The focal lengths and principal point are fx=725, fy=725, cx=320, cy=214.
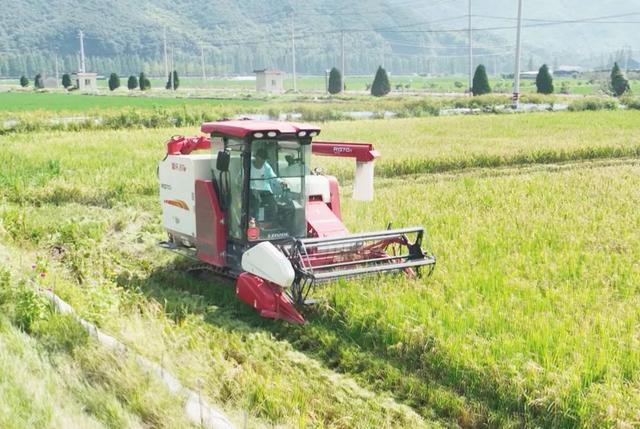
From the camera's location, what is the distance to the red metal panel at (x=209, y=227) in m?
8.35

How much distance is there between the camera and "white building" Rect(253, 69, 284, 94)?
68312 millimetres

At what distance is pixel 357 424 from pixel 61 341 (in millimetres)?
2686

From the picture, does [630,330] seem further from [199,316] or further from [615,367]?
[199,316]

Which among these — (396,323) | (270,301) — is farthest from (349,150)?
(396,323)

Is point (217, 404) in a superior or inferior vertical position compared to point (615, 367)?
inferior

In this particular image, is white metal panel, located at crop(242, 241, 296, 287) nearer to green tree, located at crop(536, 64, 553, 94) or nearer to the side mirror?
the side mirror

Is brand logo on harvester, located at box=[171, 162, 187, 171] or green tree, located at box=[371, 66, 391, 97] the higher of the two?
green tree, located at box=[371, 66, 391, 97]

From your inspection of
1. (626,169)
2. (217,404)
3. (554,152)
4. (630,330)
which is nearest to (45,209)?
(217,404)

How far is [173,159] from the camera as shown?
9133 millimetres

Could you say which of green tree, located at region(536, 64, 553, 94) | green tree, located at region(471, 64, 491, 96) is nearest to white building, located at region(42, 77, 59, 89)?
green tree, located at region(471, 64, 491, 96)

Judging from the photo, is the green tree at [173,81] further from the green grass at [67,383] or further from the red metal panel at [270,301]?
the green grass at [67,383]

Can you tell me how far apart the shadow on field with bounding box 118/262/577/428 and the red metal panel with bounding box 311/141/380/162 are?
7.02ft

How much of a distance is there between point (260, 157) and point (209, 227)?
42.1 inches

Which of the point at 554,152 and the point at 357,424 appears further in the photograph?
the point at 554,152
